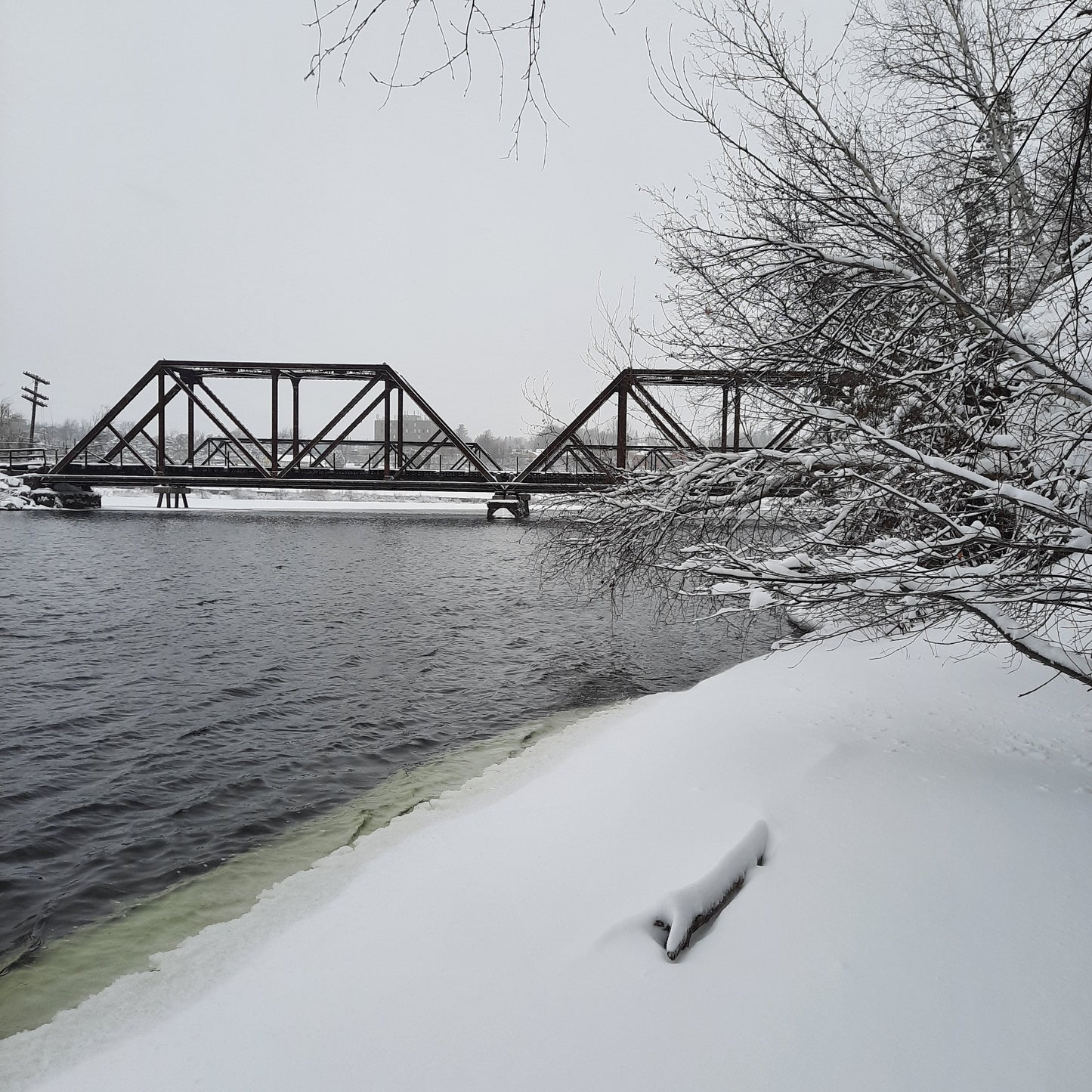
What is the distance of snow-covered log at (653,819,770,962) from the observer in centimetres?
347

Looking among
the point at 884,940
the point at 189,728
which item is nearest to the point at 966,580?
the point at 884,940

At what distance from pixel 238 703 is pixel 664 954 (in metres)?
7.07

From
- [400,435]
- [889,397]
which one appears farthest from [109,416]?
[889,397]

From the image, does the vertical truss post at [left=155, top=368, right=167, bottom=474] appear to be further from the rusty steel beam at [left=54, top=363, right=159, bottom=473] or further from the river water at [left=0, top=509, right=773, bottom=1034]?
the river water at [left=0, top=509, right=773, bottom=1034]

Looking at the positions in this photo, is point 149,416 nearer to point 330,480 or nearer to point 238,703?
point 330,480

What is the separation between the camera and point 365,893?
4.44 metres

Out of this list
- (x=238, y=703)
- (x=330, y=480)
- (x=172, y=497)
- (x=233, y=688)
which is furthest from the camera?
(x=172, y=497)

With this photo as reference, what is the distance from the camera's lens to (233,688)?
380 inches

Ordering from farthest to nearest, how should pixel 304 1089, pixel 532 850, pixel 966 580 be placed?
pixel 532 850 < pixel 966 580 < pixel 304 1089

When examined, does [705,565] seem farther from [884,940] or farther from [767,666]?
[767,666]

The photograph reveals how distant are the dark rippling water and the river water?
0.10 feet

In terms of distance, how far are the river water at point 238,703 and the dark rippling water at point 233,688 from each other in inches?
1.2

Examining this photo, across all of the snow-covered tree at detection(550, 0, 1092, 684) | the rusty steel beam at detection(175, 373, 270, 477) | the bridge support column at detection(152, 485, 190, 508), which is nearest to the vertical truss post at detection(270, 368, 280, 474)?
the rusty steel beam at detection(175, 373, 270, 477)

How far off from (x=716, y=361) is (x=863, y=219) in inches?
83.5
